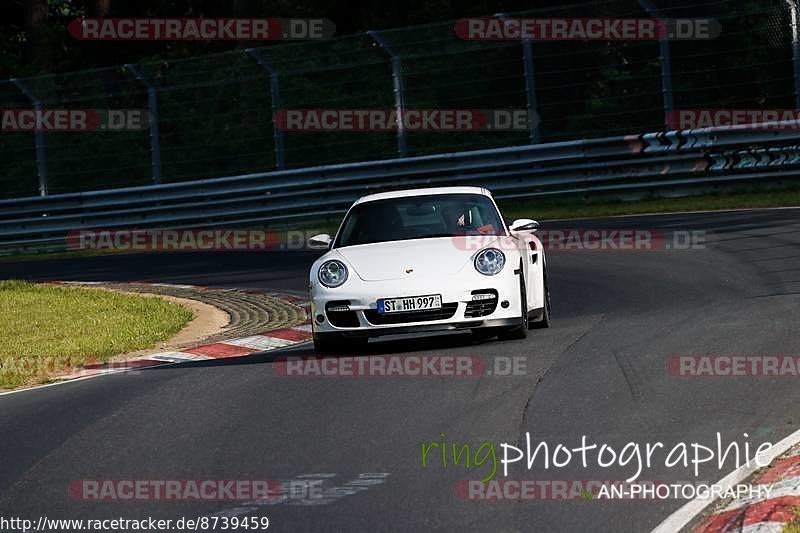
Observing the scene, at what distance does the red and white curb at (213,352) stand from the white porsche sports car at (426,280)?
1.25m

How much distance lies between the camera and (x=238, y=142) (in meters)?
28.2

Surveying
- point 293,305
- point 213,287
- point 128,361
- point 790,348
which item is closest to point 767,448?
point 790,348

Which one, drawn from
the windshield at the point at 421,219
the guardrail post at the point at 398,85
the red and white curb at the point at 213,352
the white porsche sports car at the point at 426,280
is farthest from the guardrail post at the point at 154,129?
the white porsche sports car at the point at 426,280

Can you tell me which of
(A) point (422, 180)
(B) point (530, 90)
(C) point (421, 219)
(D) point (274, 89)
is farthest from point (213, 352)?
(D) point (274, 89)

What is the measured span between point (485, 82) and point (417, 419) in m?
17.1

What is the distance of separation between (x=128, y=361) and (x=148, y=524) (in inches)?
246

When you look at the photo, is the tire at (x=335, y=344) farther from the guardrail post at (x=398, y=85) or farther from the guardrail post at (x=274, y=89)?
the guardrail post at (x=274, y=89)

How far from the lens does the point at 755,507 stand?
568 centimetres

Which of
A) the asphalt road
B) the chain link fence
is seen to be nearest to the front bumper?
the asphalt road

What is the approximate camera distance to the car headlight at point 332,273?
10.7m

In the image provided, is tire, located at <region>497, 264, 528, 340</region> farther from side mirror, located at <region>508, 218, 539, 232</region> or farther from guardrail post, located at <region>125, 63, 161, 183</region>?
guardrail post, located at <region>125, 63, 161, 183</region>

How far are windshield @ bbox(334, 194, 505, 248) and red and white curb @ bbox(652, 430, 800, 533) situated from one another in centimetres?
510

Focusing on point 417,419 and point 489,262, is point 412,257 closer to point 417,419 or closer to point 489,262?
point 489,262

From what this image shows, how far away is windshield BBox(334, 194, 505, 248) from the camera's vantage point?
450 inches
